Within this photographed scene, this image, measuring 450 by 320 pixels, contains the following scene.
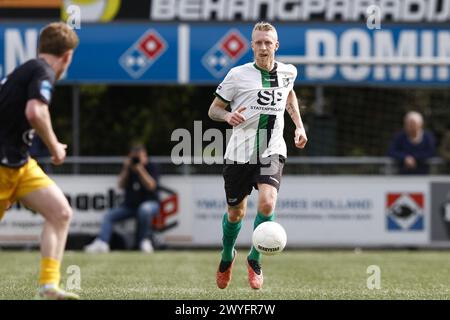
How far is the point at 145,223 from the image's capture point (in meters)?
16.3

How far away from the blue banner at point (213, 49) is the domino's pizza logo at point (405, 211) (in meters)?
2.31

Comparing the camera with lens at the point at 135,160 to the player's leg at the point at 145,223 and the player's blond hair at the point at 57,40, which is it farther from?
the player's blond hair at the point at 57,40

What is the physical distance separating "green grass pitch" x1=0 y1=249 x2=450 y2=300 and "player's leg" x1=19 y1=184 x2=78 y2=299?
33.5 inches

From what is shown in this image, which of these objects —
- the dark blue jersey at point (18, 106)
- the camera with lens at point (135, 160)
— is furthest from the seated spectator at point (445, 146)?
the dark blue jersey at point (18, 106)

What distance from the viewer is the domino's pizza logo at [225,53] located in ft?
57.8

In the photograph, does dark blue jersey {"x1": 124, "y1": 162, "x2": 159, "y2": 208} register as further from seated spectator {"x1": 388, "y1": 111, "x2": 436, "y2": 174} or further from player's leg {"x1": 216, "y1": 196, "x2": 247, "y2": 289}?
player's leg {"x1": 216, "y1": 196, "x2": 247, "y2": 289}

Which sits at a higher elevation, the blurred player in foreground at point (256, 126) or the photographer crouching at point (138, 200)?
the blurred player in foreground at point (256, 126)

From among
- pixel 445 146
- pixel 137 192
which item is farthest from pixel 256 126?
pixel 445 146

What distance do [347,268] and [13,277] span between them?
4124 millimetres

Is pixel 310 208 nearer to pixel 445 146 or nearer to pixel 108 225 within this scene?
pixel 108 225

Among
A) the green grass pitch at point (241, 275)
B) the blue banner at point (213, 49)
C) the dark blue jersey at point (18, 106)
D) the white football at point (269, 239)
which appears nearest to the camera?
the dark blue jersey at point (18, 106)

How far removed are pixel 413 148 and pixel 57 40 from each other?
35.6 ft

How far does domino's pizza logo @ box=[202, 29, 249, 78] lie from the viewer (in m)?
17.6

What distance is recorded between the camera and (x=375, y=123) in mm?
19562
